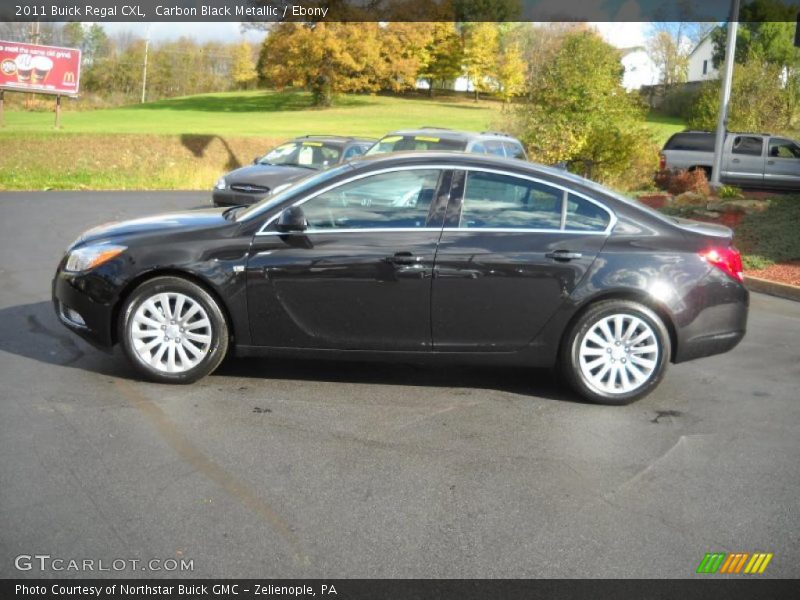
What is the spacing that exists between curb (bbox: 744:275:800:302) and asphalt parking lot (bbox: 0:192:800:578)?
11.3 feet

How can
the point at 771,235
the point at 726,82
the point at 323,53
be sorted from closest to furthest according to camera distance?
the point at 771,235
the point at 726,82
the point at 323,53

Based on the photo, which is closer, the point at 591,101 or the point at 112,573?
the point at 112,573

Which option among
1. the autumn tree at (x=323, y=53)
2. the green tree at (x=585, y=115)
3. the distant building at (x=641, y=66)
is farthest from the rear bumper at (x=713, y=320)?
the distant building at (x=641, y=66)

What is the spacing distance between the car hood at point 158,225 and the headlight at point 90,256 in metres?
0.11

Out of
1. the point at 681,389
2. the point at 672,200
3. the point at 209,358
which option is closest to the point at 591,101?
the point at 672,200

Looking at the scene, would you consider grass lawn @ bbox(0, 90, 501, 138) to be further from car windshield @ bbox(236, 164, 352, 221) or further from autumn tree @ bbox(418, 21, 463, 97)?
car windshield @ bbox(236, 164, 352, 221)

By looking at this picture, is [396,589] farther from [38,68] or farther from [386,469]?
[38,68]

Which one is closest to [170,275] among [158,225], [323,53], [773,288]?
[158,225]

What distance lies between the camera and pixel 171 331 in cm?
593

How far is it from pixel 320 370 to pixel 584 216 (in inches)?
85.9

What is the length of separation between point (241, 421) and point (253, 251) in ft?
3.92

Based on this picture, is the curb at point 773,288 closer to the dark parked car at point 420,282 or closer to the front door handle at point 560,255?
the dark parked car at point 420,282

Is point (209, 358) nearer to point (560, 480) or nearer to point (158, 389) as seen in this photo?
point (158, 389)

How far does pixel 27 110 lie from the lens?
182 feet
